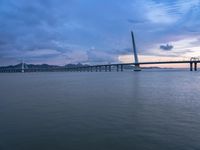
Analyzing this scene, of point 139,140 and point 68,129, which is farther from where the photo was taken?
point 68,129

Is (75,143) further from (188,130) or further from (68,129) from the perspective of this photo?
(188,130)

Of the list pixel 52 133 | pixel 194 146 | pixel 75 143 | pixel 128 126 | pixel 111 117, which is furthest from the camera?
pixel 111 117

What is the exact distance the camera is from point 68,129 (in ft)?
34.7

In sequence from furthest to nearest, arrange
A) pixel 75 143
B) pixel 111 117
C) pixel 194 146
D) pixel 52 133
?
pixel 111 117 < pixel 52 133 < pixel 75 143 < pixel 194 146

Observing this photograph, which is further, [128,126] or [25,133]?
[128,126]

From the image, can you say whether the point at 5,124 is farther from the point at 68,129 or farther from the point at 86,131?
the point at 86,131

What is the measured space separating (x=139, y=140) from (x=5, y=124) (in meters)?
6.75

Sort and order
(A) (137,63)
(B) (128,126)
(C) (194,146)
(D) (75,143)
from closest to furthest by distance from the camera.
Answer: (C) (194,146)
(D) (75,143)
(B) (128,126)
(A) (137,63)

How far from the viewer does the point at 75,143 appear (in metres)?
8.79

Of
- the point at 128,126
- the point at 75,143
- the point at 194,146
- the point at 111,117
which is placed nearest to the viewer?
the point at 194,146

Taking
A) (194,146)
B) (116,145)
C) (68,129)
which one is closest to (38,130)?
(68,129)

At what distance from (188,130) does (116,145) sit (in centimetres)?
374

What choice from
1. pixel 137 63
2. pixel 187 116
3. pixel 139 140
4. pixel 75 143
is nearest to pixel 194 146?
pixel 139 140

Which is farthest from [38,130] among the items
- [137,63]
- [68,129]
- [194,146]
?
[137,63]
